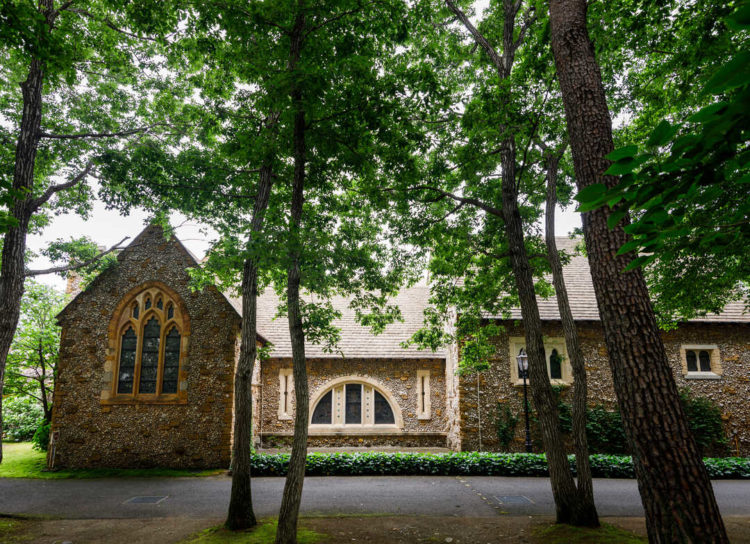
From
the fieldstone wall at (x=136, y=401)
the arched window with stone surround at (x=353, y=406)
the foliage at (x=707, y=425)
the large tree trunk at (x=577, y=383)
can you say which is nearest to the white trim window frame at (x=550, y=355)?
the foliage at (x=707, y=425)

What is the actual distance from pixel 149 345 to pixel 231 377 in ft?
10.00

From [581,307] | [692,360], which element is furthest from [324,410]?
[692,360]

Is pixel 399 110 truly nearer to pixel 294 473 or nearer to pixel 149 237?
pixel 294 473

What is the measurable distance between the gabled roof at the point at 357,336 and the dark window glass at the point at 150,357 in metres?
2.82

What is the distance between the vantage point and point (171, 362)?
13.5m

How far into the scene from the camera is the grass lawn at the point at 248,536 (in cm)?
638

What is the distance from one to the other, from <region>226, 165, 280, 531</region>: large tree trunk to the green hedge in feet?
16.7

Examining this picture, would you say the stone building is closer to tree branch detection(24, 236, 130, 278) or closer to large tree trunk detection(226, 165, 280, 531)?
tree branch detection(24, 236, 130, 278)

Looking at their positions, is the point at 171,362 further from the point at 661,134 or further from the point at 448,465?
the point at 661,134

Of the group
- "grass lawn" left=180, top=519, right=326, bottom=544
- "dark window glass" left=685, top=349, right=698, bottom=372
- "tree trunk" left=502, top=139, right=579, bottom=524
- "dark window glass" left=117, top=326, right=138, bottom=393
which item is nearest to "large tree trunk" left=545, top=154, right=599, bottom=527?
"tree trunk" left=502, top=139, right=579, bottom=524

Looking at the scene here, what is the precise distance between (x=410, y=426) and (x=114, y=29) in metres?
15.5

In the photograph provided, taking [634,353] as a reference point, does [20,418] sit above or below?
below

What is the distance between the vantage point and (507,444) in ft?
46.7

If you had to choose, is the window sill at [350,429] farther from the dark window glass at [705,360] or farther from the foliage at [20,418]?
the foliage at [20,418]
